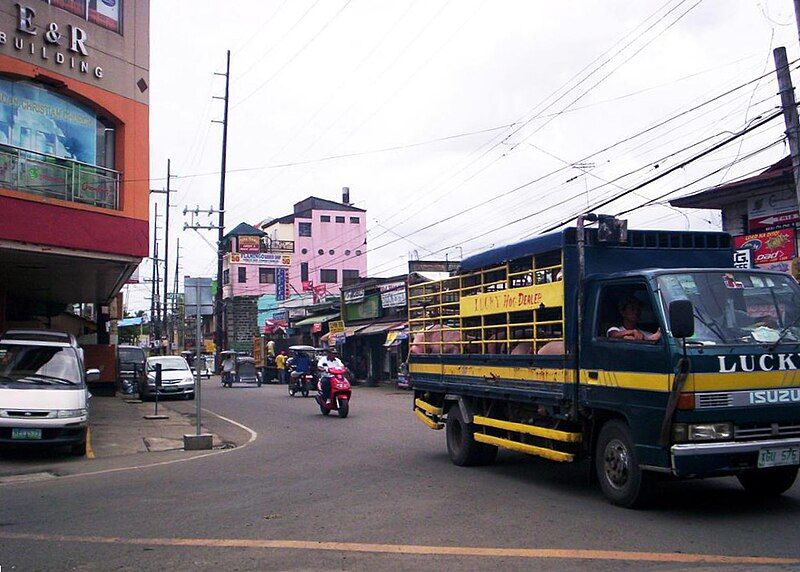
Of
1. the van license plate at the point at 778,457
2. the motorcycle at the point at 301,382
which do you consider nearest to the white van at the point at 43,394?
the van license plate at the point at 778,457

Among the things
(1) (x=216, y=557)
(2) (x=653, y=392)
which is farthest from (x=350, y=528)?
(2) (x=653, y=392)

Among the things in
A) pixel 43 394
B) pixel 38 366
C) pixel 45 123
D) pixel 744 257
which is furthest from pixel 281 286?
pixel 43 394

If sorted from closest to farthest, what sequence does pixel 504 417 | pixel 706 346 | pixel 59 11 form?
pixel 706 346
pixel 504 417
pixel 59 11

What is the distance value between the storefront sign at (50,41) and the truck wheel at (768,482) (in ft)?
51.6

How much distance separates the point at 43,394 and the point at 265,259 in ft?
202

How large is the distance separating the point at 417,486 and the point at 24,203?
10.5m

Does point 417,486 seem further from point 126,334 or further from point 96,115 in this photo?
point 126,334

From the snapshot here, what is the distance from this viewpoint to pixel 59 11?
17.7 m

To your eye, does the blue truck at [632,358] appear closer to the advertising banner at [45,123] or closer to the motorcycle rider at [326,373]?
the motorcycle rider at [326,373]

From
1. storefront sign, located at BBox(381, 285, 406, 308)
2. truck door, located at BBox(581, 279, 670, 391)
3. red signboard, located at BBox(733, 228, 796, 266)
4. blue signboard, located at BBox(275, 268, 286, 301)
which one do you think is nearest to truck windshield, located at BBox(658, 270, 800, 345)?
truck door, located at BBox(581, 279, 670, 391)

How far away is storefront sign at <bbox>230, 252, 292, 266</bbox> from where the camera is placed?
7175 cm

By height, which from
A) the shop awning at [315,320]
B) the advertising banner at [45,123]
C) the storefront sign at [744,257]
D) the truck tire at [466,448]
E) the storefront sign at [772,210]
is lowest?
the truck tire at [466,448]

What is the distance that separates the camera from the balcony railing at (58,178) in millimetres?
16234

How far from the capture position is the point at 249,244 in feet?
240
